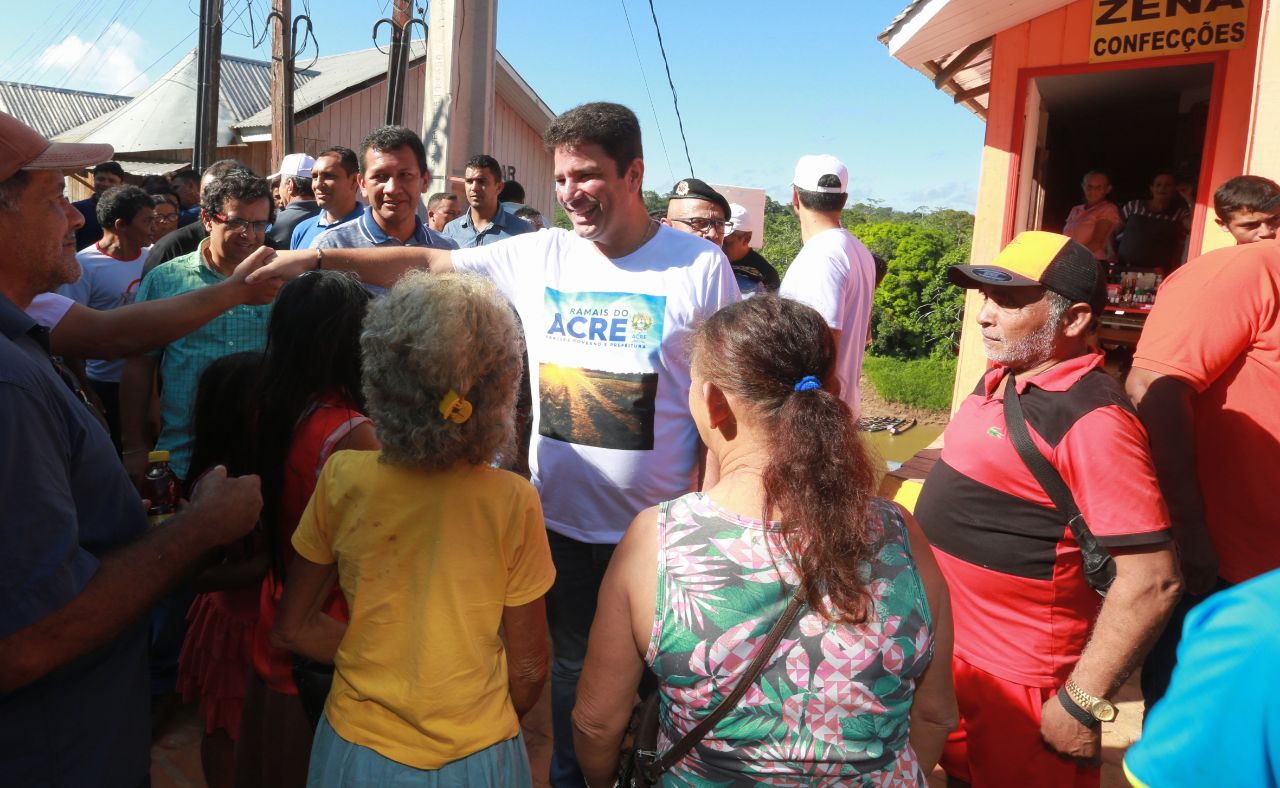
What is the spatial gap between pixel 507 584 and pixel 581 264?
45.8 inches

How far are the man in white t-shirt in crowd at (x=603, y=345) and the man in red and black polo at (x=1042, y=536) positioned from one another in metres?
0.81

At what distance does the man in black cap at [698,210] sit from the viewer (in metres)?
5.10

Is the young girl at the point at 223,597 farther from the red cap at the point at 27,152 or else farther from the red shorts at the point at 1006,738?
the red shorts at the point at 1006,738

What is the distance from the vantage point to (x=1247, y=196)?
3559 millimetres

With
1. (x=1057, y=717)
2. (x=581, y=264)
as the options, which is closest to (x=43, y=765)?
(x=581, y=264)

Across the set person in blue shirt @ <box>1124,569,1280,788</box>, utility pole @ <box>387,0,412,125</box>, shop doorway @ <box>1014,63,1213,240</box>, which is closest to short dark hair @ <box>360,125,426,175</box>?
person in blue shirt @ <box>1124,569,1280,788</box>

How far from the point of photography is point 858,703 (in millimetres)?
1418

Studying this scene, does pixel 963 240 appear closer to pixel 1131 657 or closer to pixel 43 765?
pixel 1131 657

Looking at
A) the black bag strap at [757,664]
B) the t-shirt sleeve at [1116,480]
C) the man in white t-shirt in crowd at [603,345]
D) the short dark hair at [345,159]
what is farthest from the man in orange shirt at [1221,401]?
the short dark hair at [345,159]

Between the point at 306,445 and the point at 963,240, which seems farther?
the point at 963,240

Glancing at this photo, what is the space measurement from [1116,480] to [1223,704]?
116 centimetres

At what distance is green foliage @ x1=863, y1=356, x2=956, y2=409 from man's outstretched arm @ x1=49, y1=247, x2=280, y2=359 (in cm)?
1163

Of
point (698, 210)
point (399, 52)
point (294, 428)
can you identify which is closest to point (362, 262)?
point (294, 428)

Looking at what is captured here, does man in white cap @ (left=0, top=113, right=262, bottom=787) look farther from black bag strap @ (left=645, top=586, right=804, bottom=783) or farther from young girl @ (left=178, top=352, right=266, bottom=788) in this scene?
black bag strap @ (left=645, top=586, right=804, bottom=783)
